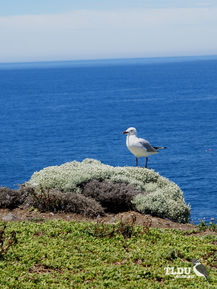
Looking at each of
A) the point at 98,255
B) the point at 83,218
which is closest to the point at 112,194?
the point at 83,218

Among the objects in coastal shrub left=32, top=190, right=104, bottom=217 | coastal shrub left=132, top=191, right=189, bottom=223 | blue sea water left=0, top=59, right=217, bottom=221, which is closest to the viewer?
coastal shrub left=32, top=190, right=104, bottom=217

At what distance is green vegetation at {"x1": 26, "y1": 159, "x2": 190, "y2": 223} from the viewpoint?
13.6 meters

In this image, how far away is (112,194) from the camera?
45.2 feet

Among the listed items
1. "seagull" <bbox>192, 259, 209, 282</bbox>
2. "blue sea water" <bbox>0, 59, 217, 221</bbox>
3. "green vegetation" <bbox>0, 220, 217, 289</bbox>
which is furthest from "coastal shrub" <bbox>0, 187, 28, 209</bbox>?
"blue sea water" <bbox>0, 59, 217, 221</bbox>

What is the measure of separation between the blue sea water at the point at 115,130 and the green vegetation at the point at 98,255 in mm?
25265

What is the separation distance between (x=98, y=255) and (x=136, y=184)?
5680 mm

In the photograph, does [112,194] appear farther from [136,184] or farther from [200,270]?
[200,270]

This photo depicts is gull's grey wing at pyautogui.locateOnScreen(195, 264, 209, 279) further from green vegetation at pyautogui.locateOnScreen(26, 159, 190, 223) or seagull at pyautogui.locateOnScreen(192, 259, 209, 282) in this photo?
green vegetation at pyautogui.locateOnScreen(26, 159, 190, 223)

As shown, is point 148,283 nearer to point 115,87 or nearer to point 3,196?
point 3,196

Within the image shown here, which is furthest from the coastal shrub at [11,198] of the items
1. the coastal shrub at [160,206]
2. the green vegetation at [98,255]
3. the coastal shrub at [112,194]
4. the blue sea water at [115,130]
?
the blue sea water at [115,130]

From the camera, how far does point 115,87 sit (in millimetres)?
171000

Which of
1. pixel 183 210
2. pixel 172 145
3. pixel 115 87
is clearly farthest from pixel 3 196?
pixel 115 87

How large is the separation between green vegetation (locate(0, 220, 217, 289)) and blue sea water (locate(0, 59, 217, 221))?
82.9ft

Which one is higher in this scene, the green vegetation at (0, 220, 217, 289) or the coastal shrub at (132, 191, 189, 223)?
the green vegetation at (0, 220, 217, 289)
